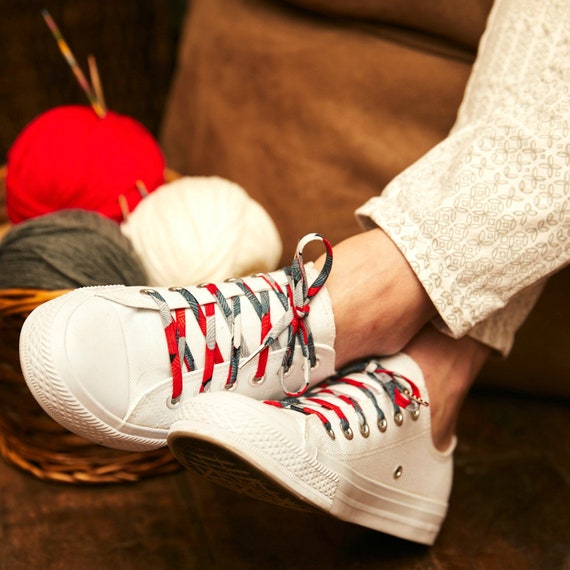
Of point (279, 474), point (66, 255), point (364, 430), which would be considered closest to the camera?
point (279, 474)

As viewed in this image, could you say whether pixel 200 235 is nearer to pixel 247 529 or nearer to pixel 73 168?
pixel 73 168

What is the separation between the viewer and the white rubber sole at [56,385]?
50 cm

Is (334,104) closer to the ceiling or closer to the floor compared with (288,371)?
closer to the ceiling

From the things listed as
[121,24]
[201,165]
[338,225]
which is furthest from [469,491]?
[121,24]

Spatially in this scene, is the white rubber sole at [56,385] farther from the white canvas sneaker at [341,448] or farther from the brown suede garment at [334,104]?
the brown suede garment at [334,104]

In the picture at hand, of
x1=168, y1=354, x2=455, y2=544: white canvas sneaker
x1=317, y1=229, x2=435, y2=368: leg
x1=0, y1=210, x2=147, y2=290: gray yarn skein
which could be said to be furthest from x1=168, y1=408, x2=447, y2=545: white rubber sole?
x1=0, y1=210, x2=147, y2=290: gray yarn skein

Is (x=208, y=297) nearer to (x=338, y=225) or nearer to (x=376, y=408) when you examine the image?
(x=376, y=408)

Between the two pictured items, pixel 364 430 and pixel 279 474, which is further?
pixel 364 430

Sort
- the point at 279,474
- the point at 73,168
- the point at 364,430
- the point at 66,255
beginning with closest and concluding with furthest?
the point at 279,474, the point at 364,430, the point at 66,255, the point at 73,168

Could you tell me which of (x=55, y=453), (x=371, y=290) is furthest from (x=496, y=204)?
(x=55, y=453)

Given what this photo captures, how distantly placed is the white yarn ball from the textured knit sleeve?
22 cm

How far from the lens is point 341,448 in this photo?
0.58m

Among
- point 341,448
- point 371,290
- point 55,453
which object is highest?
point 371,290

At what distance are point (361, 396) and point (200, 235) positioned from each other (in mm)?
293
